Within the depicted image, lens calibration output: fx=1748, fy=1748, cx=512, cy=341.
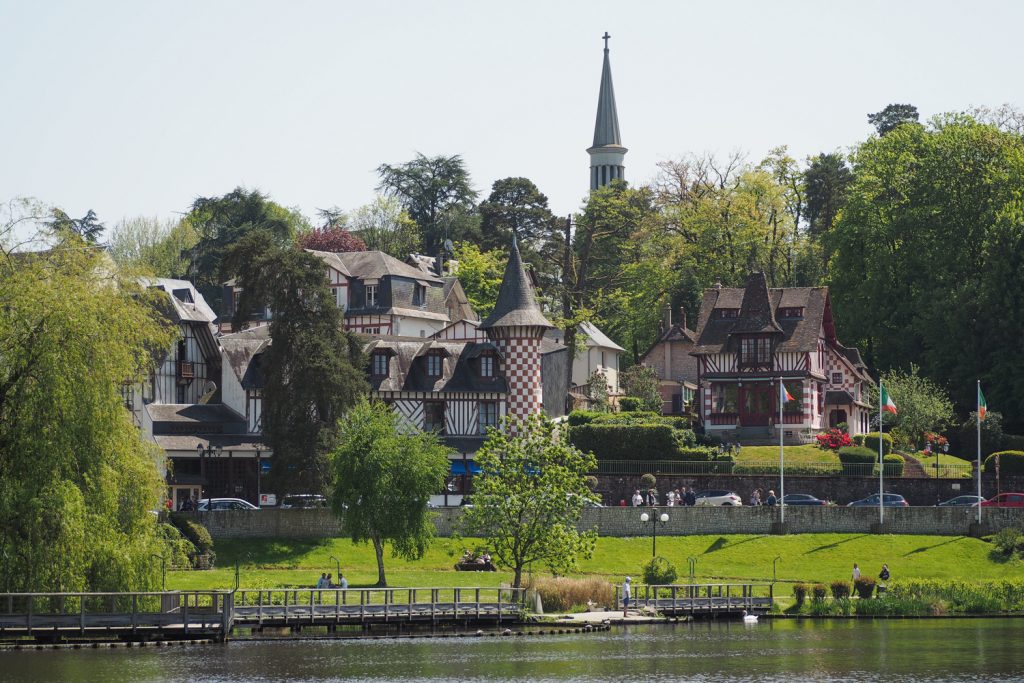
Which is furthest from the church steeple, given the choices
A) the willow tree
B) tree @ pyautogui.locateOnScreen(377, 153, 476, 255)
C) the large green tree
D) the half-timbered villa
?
the willow tree

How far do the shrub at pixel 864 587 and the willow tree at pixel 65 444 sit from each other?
2682cm

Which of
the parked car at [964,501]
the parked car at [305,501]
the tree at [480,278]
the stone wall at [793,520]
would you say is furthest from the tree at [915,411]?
the parked car at [305,501]

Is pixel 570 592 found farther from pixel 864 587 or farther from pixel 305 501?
pixel 305 501

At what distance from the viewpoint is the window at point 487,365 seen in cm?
8444

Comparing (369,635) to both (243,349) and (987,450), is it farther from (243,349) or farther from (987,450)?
(987,450)

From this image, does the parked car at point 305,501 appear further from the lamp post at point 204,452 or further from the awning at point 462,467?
the awning at point 462,467

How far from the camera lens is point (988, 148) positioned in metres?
100

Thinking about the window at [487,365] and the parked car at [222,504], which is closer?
the parked car at [222,504]

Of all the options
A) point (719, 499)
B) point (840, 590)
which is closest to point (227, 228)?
point (719, 499)

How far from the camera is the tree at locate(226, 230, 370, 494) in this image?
234 feet

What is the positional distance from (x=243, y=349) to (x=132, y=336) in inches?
1296

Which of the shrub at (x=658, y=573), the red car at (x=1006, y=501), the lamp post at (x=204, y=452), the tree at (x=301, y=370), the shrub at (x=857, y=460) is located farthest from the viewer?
the shrub at (x=857, y=460)

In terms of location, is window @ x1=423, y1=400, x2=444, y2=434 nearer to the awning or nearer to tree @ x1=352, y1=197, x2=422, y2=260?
the awning

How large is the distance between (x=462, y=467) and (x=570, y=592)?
67.1ft
